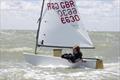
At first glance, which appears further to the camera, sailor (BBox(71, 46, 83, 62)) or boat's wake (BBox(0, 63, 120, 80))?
sailor (BBox(71, 46, 83, 62))

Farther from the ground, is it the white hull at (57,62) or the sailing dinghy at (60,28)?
the sailing dinghy at (60,28)

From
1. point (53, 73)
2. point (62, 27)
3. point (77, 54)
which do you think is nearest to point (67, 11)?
point (62, 27)

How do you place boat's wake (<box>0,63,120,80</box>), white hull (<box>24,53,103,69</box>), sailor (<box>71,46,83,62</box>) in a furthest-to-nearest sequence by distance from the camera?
white hull (<box>24,53,103,69</box>) < sailor (<box>71,46,83,62</box>) < boat's wake (<box>0,63,120,80</box>)

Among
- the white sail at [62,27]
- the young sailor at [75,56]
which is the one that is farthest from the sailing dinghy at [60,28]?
the young sailor at [75,56]

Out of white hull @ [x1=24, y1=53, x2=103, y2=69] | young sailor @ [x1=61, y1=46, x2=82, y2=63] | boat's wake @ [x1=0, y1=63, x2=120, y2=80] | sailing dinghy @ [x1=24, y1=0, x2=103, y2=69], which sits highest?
sailing dinghy @ [x1=24, y1=0, x2=103, y2=69]

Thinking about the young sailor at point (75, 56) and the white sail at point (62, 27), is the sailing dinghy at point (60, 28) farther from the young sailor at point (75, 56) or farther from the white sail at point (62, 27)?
the young sailor at point (75, 56)

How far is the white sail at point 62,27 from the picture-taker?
17703 millimetres

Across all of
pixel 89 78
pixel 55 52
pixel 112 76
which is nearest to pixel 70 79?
pixel 89 78

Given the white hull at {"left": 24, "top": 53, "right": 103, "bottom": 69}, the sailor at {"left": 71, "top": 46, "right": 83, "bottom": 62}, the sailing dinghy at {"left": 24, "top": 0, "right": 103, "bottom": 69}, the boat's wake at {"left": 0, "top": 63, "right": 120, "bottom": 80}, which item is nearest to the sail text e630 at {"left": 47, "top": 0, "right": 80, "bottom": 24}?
the sailing dinghy at {"left": 24, "top": 0, "right": 103, "bottom": 69}

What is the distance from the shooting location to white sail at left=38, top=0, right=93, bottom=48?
697 inches

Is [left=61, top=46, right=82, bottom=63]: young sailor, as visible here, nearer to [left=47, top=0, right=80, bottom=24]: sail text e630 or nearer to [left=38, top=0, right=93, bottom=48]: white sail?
[left=38, top=0, right=93, bottom=48]: white sail

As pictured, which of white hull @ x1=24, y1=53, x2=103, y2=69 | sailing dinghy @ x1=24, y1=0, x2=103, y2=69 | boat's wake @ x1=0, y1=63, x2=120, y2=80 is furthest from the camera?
sailing dinghy @ x1=24, y1=0, x2=103, y2=69

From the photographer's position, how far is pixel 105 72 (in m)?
16.0

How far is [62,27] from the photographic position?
59.2 ft
